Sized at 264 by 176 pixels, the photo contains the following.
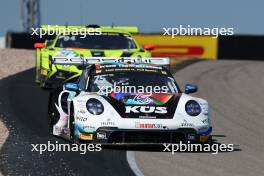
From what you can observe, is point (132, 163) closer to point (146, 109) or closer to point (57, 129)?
point (146, 109)

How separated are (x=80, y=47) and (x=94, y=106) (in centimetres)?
733

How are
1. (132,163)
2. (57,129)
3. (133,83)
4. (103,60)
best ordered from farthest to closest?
(103,60) → (57,129) → (133,83) → (132,163)

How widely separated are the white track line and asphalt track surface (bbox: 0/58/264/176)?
6 centimetres

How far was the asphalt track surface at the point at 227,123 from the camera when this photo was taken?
10641 millimetres

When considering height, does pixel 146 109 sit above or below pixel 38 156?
above

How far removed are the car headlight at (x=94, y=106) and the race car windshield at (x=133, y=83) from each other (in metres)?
0.71

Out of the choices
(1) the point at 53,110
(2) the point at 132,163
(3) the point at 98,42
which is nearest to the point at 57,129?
(1) the point at 53,110

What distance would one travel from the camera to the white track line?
10203 mm

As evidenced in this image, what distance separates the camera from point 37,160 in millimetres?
10641

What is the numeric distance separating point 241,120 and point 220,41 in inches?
558

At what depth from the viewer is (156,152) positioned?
11742mm

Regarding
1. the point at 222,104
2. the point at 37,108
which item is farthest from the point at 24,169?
the point at 222,104

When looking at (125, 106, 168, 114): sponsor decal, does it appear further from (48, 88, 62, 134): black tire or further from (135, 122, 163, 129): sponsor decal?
(48, 88, 62, 134): black tire

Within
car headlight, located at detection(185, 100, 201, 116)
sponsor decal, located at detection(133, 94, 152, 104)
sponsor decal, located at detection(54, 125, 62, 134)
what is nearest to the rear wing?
sponsor decal, located at detection(54, 125, 62, 134)
